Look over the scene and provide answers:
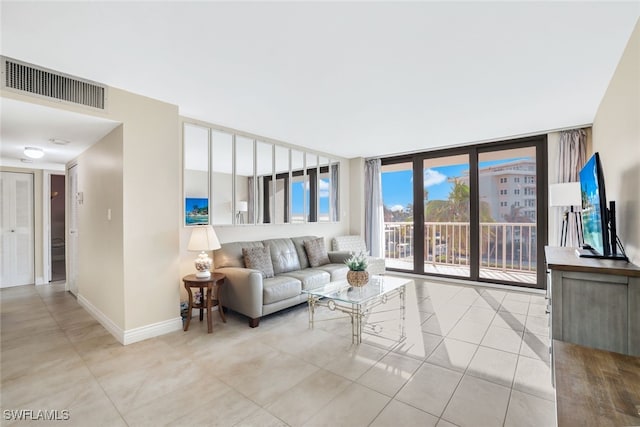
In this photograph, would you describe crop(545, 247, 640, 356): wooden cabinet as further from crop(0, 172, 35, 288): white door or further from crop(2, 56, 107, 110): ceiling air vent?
crop(0, 172, 35, 288): white door

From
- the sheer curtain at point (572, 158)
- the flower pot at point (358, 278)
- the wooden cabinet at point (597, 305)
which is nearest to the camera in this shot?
the wooden cabinet at point (597, 305)

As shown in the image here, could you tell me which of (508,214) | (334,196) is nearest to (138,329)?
(334,196)

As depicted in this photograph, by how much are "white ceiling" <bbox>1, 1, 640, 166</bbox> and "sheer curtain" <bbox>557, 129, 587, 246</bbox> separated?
0.68 meters

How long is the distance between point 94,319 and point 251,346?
221cm

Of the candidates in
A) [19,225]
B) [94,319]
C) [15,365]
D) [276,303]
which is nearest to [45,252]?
[19,225]

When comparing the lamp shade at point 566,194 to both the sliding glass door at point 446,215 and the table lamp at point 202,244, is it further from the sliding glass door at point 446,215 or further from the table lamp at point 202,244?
the table lamp at point 202,244

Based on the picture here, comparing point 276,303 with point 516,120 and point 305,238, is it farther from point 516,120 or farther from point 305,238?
point 516,120

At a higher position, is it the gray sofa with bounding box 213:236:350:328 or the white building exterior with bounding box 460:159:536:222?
the white building exterior with bounding box 460:159:536:222

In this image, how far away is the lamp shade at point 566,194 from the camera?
11.6 feet

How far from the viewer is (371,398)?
6.45 feet

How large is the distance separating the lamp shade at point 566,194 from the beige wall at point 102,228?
5023mm

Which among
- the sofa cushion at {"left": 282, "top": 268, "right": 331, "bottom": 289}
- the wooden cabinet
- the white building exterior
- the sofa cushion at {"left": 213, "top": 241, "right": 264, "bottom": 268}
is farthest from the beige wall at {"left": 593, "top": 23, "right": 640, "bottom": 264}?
the sofa cushion at {"left": 213, "top": 241, "right": 264, "bottom": 268}

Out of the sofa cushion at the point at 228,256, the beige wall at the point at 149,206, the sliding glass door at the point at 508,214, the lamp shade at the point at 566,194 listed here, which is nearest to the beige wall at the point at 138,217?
the beige wall at the point at 149,206

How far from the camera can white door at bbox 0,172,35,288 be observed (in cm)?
507
